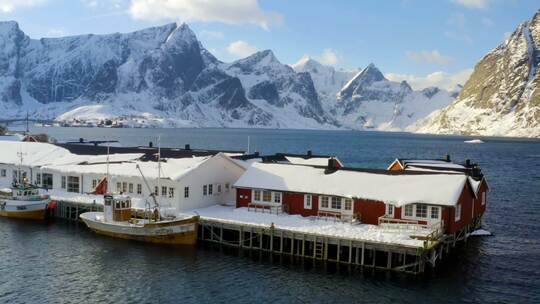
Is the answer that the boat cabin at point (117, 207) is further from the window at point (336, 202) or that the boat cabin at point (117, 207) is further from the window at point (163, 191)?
the window at point (336, 202)

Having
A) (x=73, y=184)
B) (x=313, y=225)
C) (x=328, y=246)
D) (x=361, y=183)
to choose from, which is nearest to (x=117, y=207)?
(x=73, y=184)

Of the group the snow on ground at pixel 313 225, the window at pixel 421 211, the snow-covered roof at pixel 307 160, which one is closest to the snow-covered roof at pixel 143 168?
the snow on ground at pixel 313 225

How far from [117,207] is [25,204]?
45.6 feet

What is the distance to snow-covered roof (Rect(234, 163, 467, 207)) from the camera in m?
50.1

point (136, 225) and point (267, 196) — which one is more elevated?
point (267, 196)

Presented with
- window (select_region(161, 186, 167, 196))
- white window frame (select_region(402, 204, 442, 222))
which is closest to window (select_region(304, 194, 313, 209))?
white window frame (select_region(402, 204, 442, 222))

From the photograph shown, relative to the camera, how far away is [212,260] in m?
48.3

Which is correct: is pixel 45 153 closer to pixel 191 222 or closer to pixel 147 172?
pixel 147 172

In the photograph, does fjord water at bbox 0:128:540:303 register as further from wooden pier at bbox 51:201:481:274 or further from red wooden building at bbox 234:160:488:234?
red wooden building at bbox 234:160:488:234

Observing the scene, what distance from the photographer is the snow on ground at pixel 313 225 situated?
46375 millimetres

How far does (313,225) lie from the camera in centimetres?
5116

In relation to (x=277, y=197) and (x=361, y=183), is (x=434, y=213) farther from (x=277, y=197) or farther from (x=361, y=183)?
(x=277, y=197)

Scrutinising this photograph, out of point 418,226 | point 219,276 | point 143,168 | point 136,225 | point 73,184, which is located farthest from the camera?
point 73,184

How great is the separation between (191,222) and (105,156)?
2804cm
